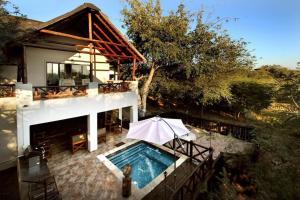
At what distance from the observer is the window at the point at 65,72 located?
12.3 m

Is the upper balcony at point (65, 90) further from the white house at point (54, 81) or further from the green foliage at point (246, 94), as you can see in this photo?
the green foliage at point (246, 94)

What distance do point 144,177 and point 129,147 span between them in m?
3.14

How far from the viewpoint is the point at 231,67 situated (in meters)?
17.7

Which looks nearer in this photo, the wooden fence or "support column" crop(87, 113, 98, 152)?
"support column" crop(87, 113, 98, 152)

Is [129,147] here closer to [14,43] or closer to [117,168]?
[117,168]

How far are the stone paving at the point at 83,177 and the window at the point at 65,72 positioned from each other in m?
5.67

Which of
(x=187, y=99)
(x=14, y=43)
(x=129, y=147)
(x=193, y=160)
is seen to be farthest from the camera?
(x=187, y=99)

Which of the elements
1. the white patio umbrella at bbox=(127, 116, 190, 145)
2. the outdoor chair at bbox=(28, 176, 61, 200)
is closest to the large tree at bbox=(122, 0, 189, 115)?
the white patio umbrella at bbox=(127, 116, 190, 145)

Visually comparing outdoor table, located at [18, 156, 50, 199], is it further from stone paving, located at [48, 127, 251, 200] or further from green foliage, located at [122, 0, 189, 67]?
green foliage, located at [122, 0, 189, 67]

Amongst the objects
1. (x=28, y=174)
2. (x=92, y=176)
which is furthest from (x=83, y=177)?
(x=28, y=174)

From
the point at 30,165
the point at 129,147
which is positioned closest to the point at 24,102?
the point at 30,165

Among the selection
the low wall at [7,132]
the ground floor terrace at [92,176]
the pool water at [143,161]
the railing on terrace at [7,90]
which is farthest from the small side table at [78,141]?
Result: the railing on terrace at [7,90]

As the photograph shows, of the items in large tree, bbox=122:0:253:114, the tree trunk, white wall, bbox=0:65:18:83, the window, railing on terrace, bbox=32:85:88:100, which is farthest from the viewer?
the tree trunk

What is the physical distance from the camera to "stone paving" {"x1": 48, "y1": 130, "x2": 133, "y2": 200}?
716 cm
